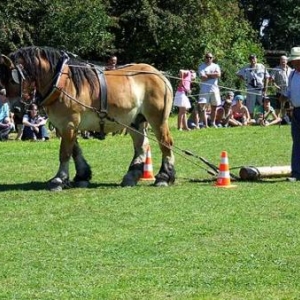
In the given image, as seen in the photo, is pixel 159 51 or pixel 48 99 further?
pixel 159 51

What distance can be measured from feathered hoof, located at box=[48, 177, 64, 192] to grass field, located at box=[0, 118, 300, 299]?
0.38ft

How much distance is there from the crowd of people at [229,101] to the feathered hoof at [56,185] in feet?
34.4

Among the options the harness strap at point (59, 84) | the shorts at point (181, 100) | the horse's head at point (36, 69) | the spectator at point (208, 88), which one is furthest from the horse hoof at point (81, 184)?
the spectator at point (208, 88)

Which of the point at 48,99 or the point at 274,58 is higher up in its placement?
the point at 48,99

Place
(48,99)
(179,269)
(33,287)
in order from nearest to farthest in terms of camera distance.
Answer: (33,287) → (179,269) → (48,99)

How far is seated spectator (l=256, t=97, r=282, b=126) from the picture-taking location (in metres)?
24.3

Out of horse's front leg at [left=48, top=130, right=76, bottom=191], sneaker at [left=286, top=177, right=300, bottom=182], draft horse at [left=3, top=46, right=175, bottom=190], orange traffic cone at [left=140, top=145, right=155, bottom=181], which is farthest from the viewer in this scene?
orange traffic cone at [left=140, top=145, right=155, bottom=181]

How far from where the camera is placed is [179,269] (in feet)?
24.9

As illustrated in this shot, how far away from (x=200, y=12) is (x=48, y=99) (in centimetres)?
2381

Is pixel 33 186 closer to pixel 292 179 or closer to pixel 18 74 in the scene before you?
pixel 18 74

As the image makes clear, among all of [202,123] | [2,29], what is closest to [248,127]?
[202,123]

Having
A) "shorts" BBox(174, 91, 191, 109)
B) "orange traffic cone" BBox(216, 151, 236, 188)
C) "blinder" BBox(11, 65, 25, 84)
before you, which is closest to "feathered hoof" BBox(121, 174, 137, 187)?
"orange traffic cone" BBox(216, 151, 236, 188)

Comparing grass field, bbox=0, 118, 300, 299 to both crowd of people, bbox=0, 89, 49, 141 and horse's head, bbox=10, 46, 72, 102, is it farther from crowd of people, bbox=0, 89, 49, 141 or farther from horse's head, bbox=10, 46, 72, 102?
crowd of people, bbox=0, 89, 49, 141

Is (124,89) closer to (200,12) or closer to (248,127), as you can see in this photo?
(248,127)
